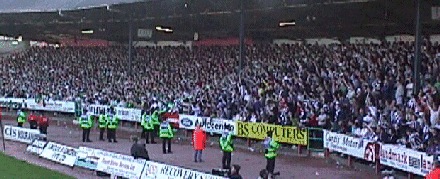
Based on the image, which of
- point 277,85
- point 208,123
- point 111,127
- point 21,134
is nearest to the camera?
point 21,134

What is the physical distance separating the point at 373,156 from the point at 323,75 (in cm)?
936

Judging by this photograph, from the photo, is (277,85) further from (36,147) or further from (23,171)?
(23,171)

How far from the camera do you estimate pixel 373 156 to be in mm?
26203

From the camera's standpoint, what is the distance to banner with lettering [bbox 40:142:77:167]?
92.0 ft

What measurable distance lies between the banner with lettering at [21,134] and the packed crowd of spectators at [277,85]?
782 centimetres

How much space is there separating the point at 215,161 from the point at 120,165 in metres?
6.95

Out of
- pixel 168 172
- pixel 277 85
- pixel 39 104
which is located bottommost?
pixel 168 172

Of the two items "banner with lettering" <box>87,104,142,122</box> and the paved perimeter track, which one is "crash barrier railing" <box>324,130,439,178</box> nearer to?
the paved perimeter track

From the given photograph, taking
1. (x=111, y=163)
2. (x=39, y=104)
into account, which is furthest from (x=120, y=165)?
(x=39, y=104)

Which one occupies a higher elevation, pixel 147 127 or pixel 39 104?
pixel 39 104

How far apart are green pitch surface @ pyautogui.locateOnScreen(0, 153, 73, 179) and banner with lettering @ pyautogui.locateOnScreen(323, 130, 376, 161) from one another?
9.61 meters

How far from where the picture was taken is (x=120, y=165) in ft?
79.8

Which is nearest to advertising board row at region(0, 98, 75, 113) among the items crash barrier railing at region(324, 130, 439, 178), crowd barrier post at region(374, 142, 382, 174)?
crash barrier railing at region(324, 130, 439, 178)

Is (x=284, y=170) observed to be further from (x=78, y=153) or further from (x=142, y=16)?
(x=142, y=16)
